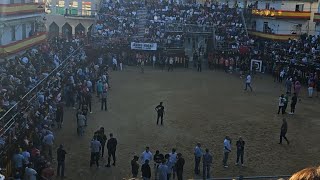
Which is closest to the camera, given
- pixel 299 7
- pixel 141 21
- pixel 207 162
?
pixel 207 162

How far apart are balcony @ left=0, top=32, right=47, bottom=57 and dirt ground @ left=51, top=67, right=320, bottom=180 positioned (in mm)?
6716

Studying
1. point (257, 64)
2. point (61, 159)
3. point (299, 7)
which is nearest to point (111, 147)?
point (61, 159)

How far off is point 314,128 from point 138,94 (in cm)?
1102

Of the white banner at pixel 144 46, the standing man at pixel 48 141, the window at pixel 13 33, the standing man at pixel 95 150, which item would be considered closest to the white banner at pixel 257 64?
the white banner at pixel 144 46

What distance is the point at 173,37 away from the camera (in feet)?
141

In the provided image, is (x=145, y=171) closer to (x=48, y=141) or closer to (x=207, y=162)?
(x=207, y=162)

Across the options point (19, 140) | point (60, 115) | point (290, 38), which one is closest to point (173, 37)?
point (290, 38)

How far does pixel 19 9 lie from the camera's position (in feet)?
110

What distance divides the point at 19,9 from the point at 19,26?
250cm

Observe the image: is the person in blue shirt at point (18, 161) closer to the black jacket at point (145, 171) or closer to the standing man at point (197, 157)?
the black jacket at point (145, 171)

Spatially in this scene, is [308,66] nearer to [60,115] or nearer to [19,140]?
[60,115]

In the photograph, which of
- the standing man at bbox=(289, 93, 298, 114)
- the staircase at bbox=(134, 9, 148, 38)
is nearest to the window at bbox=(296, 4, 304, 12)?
the staircase at bbox=(134, 9, 148, 38)

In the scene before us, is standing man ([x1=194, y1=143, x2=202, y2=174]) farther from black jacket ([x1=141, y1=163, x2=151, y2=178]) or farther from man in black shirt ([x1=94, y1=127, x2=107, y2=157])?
man in black shirt ([x1=94, y1=127, x2=107, y2=157])

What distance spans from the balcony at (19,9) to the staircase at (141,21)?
935cm
